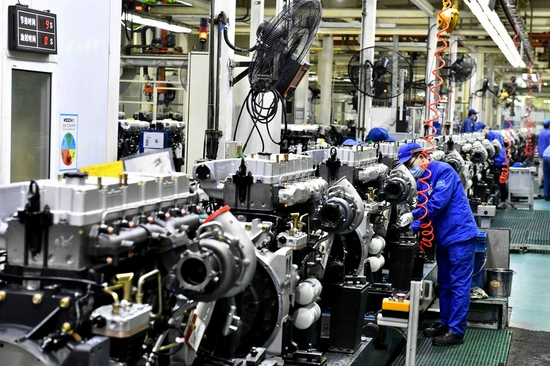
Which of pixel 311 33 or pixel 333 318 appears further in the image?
pixel 311 33

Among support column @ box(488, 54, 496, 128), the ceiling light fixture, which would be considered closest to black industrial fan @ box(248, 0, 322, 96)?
the ceiling light fixture

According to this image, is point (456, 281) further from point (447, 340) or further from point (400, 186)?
point (400, 186)

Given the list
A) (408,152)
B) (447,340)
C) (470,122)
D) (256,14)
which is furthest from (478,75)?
(447,340)

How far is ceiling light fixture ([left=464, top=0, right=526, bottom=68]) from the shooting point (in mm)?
7836

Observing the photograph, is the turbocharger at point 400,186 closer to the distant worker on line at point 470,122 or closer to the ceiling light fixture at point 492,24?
the ceiling light fixture at point 492,24

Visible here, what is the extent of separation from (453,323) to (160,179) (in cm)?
321

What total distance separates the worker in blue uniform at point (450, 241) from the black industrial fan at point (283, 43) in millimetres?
1176

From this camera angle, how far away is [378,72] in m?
8.59

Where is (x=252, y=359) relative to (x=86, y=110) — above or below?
below

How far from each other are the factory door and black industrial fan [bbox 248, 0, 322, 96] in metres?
1.43

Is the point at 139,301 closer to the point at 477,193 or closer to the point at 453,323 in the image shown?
the point at 453,323

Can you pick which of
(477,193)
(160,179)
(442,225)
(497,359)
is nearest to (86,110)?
(160,179)

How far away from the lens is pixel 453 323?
5.48m

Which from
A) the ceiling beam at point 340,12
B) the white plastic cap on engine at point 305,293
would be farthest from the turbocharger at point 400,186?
the ceiling beam at point 340,12
